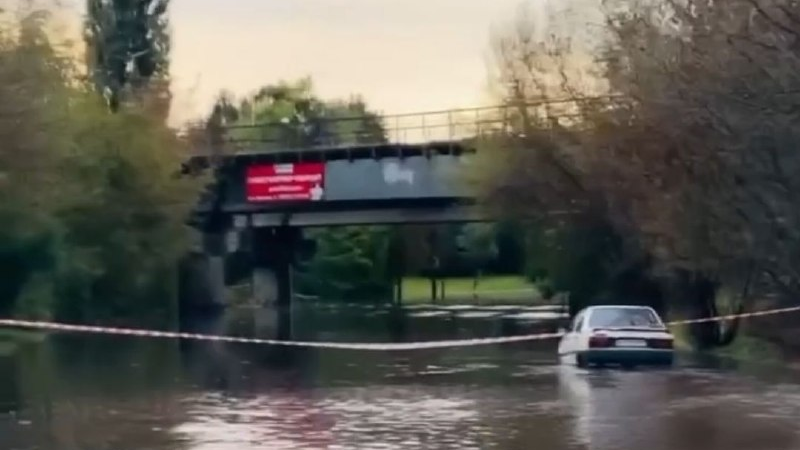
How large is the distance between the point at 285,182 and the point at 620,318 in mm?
37536

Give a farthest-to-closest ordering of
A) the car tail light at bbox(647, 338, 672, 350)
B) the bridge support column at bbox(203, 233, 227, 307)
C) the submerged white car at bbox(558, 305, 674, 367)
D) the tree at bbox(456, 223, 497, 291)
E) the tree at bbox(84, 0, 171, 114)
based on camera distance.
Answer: the tree at bbox(456, 223, 497, 291) < the tree at bbox(84, 0, 171, 114) < the bridge support column at bbox(203, 233, 227, 307) < the car tail light at bbox(647, 338, 672, 350) < the submerged white car at bbox(558, 305, 674, 367)

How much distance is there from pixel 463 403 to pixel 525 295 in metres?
82.9

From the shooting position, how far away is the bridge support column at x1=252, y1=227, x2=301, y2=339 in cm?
8825

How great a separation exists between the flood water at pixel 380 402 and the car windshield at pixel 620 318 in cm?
132

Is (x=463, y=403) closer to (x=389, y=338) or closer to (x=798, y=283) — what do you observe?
(x=798, y=283)

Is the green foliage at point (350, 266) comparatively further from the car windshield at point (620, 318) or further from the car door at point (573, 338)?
the car windshield at point (620, 318)

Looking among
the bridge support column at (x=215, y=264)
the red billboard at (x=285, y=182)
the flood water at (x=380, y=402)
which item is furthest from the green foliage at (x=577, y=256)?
the bridge support column at (x=215, y=264)

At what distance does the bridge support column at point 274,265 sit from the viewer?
88250mm

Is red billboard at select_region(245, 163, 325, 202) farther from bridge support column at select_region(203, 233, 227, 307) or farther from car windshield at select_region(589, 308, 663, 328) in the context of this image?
car windshield at select_region(589, 308, 663, 328)

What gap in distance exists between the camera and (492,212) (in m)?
62.8

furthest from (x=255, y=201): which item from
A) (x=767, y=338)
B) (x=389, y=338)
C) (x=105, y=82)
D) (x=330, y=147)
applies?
(x=767, y=338)

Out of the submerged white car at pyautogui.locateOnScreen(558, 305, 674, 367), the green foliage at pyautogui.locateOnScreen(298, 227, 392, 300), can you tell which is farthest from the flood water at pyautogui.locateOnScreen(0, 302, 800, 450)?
the green foliage at pyautogui.locateOnScreen(298, 227, 392, 300)

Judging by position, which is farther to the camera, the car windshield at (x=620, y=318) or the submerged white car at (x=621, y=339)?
the car windshield at (x=620, y=318)

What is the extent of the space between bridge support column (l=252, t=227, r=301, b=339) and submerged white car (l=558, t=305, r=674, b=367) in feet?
161
